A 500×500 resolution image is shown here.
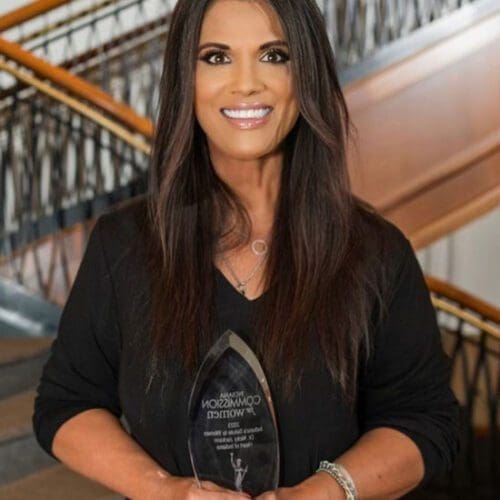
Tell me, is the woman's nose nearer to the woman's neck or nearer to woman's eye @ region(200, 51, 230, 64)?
woman's eye @ region(200, 51, 230, 64)

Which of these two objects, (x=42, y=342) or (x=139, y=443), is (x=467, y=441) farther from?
(x=139, y=443)

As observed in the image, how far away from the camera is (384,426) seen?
4.54ft

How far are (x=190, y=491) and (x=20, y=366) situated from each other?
334 centimetres

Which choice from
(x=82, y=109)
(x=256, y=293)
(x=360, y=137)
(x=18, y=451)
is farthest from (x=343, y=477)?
(x=360, y=137)

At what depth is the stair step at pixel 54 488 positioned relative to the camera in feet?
11.9

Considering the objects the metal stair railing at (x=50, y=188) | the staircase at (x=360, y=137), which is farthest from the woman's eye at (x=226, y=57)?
the metal stair railing at (x=50, y=188)

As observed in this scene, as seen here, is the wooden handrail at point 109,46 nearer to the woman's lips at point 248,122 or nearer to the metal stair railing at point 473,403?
the metal stair railing at point 473,403

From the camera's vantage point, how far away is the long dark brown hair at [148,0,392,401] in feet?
4.40

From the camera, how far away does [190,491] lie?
1225 mm

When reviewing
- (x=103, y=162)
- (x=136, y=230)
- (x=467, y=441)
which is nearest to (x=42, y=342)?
(x=467, y=441)

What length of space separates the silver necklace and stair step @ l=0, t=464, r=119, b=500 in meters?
2.35

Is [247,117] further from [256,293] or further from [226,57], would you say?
[256,293]

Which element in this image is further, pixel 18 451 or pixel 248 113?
pixel 18 451

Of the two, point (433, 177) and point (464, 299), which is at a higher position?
point (464, 299)
